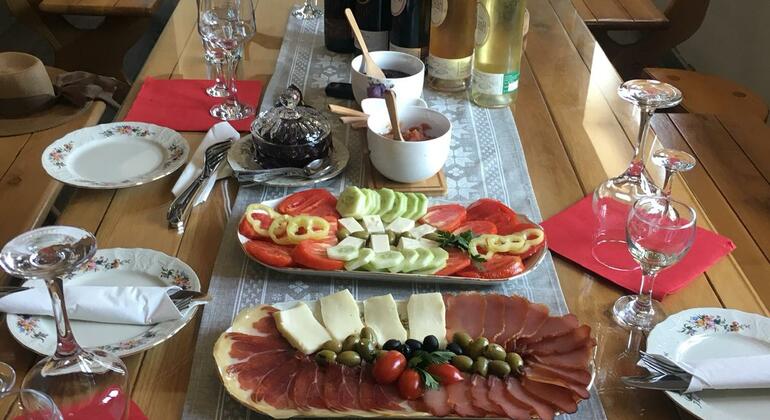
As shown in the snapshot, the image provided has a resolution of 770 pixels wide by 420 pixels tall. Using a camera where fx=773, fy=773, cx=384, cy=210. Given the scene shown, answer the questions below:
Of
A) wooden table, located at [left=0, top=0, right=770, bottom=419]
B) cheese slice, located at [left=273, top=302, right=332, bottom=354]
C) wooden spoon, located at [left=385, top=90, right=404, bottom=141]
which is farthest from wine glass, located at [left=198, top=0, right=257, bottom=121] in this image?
cheese slice, located at [left=273, top=302, right=332, bottom=354]

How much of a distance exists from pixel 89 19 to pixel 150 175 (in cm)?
318

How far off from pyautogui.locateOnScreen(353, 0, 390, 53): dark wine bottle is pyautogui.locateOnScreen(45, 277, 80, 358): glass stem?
99 centimetres

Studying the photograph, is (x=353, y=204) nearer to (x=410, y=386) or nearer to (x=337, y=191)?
(x=337, y=191)

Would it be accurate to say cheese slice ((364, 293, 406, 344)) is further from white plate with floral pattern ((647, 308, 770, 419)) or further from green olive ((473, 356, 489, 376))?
white plate with floral pattern ((647, 308, 770, 419))

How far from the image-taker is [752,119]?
214cm

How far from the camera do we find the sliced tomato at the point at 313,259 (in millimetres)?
990

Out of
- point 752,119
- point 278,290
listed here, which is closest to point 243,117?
point 278,290

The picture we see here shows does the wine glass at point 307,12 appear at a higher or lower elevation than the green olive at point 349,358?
lower

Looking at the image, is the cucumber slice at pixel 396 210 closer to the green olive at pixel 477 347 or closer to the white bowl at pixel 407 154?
the white bowl at pixel 407 154

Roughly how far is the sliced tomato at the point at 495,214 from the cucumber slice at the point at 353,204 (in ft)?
0.52

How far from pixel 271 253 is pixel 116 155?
1.38 feet

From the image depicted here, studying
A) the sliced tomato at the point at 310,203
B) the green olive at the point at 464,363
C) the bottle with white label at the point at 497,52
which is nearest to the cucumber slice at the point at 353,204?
the sliced tomato at the point at 310,203

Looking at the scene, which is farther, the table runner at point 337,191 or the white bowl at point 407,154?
the white bowl at point 407,154

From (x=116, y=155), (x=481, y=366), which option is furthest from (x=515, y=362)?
(x=116, y=155)
